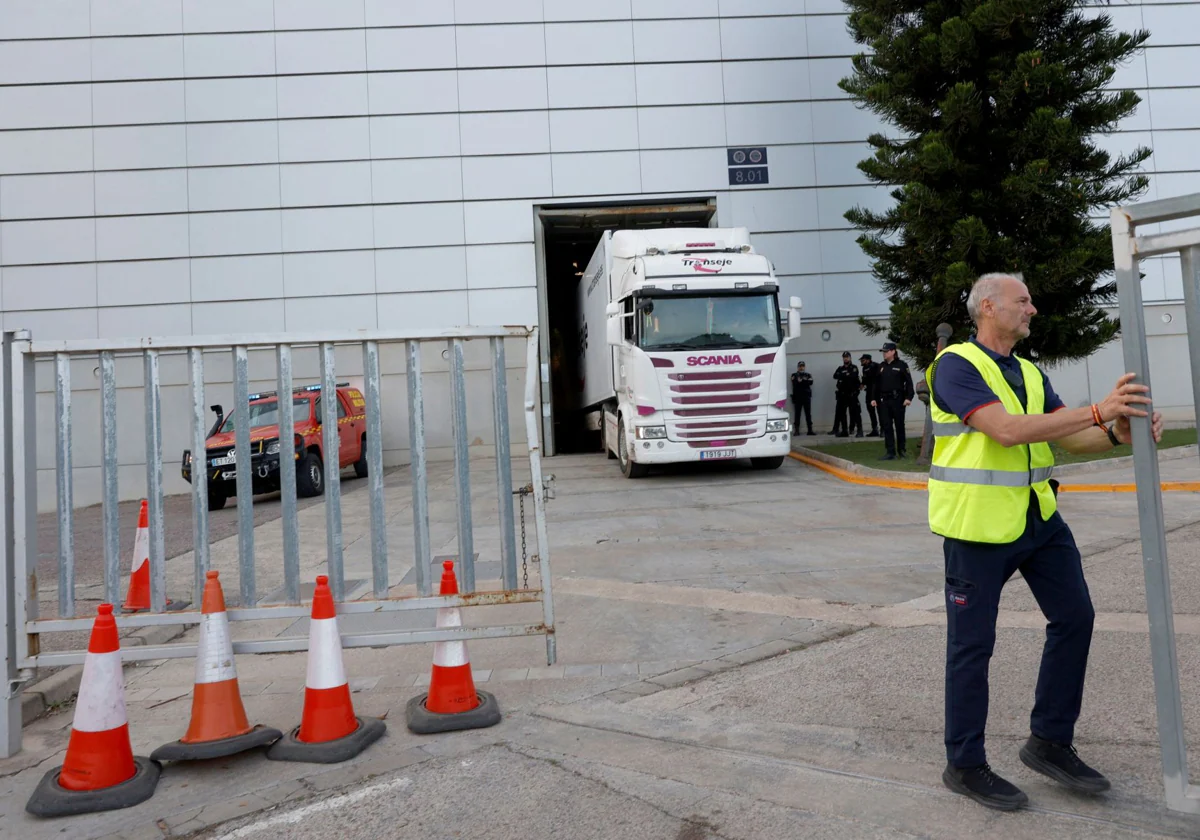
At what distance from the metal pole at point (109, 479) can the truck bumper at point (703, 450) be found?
30.0 feet

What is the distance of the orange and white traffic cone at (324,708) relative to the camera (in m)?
3.64

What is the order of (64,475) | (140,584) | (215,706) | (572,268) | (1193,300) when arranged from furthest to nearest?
(572,268), (140,584), (64,475), (215,706), (1193,300)

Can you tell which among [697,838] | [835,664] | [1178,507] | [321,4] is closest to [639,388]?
[1178,507]

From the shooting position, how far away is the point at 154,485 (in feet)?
13.2

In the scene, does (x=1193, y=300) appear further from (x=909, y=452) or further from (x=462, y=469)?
(x=909, y=452)

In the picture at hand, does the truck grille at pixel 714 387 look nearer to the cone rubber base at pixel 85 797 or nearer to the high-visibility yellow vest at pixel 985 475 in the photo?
the high-visibility yellow vest at pixel 985 475

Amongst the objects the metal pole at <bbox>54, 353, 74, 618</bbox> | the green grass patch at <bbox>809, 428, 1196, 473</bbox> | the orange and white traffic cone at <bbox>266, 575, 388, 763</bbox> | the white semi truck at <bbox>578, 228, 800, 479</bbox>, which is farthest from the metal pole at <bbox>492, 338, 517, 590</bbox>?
the green grass patch at <bbox>809, 428, 1196, 473</bbox>

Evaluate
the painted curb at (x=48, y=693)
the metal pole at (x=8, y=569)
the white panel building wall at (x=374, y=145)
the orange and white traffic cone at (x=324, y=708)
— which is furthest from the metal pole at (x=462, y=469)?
the white panel building wall at (x=374, y=145)

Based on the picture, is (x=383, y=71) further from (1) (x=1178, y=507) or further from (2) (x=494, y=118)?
(1) (x=1178, y=507)

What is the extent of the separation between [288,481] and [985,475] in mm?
3120

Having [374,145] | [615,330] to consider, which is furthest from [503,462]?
[374,145]

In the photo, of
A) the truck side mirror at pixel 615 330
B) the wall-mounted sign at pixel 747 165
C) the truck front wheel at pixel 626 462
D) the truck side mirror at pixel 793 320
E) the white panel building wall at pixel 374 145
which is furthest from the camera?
the wall-mounted sign at pixel 747 165

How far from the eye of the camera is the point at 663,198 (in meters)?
20.2

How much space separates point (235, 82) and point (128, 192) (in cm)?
354
